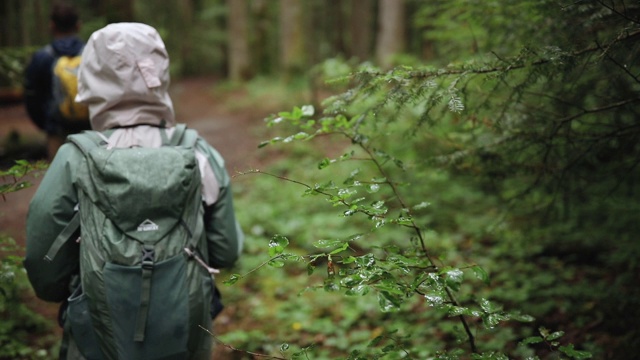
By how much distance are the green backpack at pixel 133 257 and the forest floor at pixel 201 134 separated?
1732 mm

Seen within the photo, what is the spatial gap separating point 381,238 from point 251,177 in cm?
343

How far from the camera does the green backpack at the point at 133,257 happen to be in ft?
6.73

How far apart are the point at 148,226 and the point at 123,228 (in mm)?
107

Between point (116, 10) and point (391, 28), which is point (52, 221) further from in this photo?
point (391, 28)

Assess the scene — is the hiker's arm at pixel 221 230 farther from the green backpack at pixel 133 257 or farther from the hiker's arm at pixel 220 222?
the green backpack at pixel 133 257

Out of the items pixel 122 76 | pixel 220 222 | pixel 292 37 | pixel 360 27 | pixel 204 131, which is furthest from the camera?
pixel 360 27

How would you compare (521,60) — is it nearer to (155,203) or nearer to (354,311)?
(155,203)

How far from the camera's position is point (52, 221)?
7.02 ft

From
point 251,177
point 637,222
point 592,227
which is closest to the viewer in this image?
point 637,222

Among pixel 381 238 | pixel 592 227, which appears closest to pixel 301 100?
pixel 381 238

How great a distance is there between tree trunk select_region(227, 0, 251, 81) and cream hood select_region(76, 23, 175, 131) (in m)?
17.7

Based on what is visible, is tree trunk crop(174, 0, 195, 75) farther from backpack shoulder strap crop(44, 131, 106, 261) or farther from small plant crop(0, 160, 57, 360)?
backpack shoulder strap crop(44, 131, 106, 261)

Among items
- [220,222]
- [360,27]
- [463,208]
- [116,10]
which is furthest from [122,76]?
[360,27]

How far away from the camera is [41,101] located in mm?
4238
